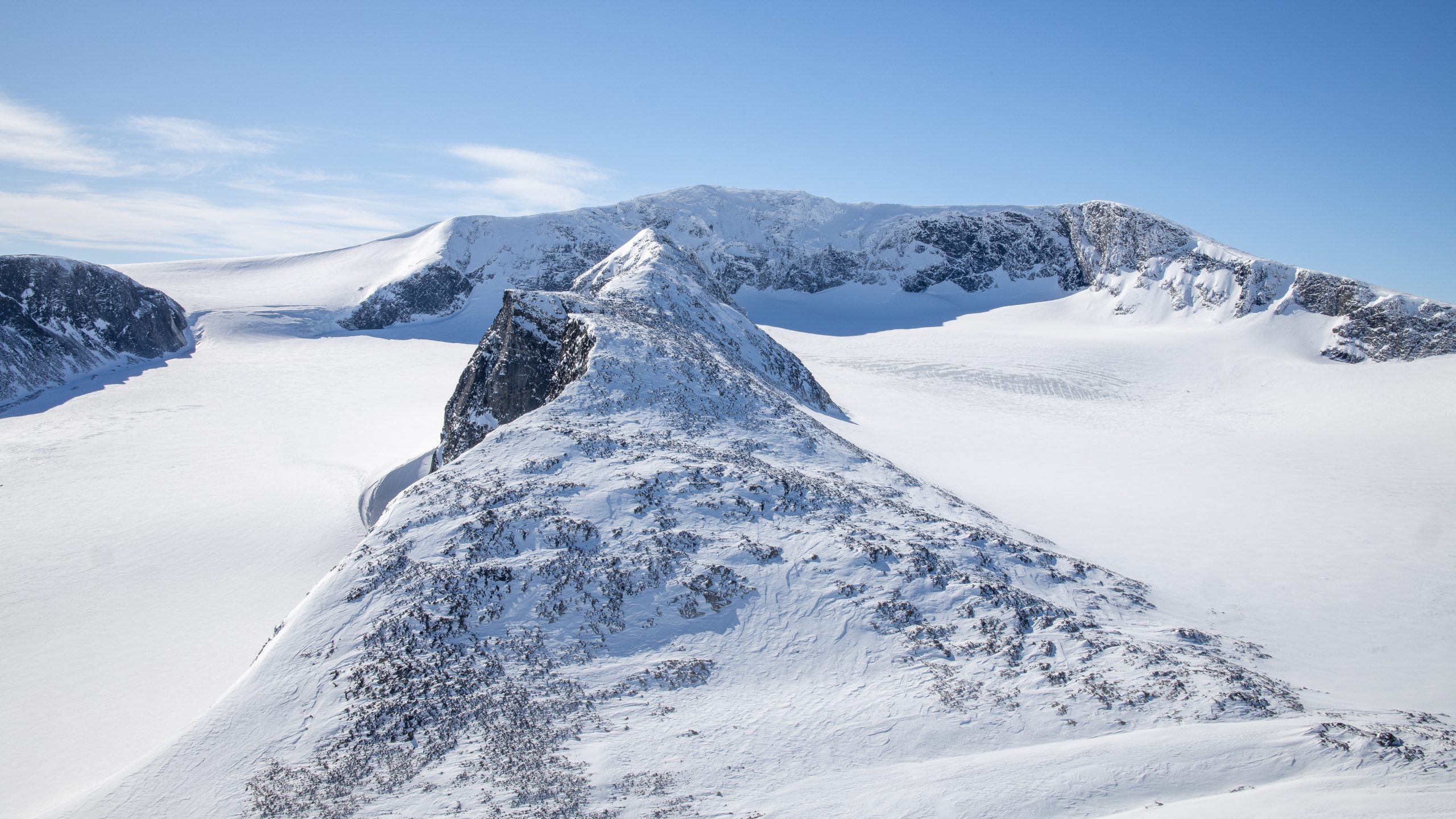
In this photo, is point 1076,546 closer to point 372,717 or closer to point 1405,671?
point 1405,671

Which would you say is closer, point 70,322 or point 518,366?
point 518,366

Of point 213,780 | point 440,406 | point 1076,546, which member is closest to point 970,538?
point 1076,546

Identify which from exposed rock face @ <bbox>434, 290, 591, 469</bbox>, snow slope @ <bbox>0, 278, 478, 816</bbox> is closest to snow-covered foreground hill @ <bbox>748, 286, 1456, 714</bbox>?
exposed rock face @ <bbox>434, 290, 591, 469</bbox>

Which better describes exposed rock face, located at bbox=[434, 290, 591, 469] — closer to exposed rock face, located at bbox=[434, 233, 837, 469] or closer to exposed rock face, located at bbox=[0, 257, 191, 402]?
exposed rock face, located at bbox=[434, 233, 837, 469]

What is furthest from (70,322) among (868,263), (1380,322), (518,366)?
(1380,322)

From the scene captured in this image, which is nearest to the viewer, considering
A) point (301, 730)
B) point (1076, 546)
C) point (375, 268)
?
point (301, 730)

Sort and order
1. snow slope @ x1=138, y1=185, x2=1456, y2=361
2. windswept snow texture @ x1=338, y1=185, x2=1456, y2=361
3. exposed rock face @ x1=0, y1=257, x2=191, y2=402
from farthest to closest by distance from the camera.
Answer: snow slope @ x1=138, y1=185, x2=1456, y2=361, windswept snow texture @ x1=338, y1=185, x2=1456, y2=361, exposed rock face @ x1=0, y1=257, x2=191, y2=402

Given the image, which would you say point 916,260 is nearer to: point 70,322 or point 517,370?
point 517,370
